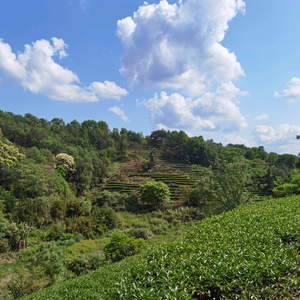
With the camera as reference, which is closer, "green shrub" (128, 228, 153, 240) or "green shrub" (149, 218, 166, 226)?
"green shrub" (128, 228, 153, 240)

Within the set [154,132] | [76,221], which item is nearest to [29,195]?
[76,221]

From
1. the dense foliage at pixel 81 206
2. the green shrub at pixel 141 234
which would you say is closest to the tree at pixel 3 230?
the dense foliage at pixel 81 206

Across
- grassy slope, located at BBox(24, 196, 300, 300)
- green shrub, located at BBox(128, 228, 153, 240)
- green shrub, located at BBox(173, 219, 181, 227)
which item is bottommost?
green shrub, located at BBox(173, 219, 181, 227)

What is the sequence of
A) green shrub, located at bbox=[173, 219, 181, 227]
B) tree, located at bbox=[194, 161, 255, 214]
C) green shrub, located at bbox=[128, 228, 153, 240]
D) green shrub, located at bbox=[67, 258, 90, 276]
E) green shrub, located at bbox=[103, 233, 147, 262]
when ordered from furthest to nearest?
green shrub, located at bbox=[173, 219, 181, 227] → tree, located at bbox=[194, 161, 255, 214] → green shrub, located at bbox=[128, 228, 153, 240] → green shrub, located at bbox=[103, 233, 147, 262] → green shrub, located at bbox=[67, 258, 90, 276]

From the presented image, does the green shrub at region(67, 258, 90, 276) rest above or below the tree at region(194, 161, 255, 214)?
below

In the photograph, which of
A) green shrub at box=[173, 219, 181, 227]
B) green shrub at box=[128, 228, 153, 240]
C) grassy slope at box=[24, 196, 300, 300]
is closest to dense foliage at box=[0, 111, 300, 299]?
green shrub at box=[128, 228, 153, 240]

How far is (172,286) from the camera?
234cm

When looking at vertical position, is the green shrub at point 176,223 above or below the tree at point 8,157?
below

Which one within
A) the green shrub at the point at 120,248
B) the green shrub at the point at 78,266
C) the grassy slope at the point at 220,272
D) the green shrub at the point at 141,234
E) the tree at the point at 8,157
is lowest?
the green shrub at the point at 141,234

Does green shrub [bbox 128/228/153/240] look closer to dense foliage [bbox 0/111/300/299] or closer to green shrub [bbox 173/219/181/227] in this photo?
dense foliage [bbox 0/111/300/299]

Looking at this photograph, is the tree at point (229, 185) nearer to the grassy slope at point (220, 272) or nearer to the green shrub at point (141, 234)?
the green shrub at point (141, 234)

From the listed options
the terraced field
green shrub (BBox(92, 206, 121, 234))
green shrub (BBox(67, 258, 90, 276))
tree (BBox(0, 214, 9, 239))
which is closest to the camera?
green shrub (BBox(67, 258, 90, 276))

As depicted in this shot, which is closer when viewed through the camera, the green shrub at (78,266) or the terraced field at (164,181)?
the green shrub at (78,266)

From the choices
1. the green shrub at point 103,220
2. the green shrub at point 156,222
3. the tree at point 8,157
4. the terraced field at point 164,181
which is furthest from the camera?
the terraced field at point 164,181
